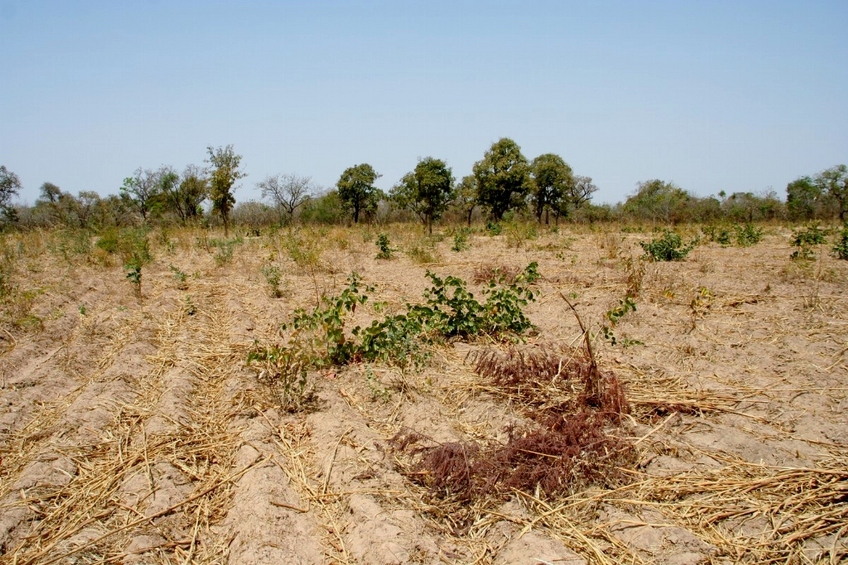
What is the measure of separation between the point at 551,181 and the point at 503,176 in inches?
166

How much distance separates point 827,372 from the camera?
3.90 meters

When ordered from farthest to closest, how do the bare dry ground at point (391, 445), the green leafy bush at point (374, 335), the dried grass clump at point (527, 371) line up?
the green leafy bush at point (374, 335) < the dried grass clump at point (527, 371) < the bare dry ground at point (391, 445)

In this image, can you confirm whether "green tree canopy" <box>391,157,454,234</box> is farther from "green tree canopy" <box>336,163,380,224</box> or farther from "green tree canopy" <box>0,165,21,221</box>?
"green tree canopy" <box>0,165,21,221</box>

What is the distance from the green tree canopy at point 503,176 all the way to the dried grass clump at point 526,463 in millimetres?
27645

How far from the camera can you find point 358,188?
3556 cm

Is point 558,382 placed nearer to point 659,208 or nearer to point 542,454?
point 542,454

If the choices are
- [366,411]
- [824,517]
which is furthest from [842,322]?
[366,411]

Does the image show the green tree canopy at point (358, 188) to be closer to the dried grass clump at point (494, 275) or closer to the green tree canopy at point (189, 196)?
the green tree canopy at point (189, 196)

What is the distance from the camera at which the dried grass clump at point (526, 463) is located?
2.59m

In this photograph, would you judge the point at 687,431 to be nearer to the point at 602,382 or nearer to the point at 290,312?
the point at 602,382

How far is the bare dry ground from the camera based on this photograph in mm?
2242

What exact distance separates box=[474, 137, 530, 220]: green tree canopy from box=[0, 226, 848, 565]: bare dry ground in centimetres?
2391

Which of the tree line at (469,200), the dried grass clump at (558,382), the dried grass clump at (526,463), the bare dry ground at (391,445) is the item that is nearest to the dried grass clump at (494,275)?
the bare dry ground at (391,445)

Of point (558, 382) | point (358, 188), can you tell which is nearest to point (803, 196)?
point (358, 188)
